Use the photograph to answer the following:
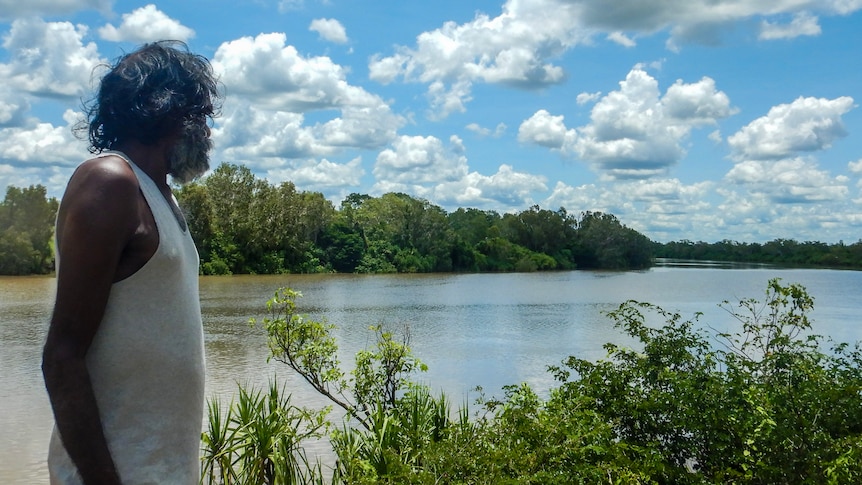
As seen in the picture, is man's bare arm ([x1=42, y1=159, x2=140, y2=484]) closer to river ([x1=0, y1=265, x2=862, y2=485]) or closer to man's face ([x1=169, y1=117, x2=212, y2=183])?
man's face ([x1=169, y1=117, x2=212, y2=183])

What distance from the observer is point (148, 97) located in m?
1.50

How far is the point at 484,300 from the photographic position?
38.2 m

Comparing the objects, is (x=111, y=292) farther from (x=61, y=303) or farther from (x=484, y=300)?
(x=484, y=300)

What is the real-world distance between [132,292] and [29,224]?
55.1 meters

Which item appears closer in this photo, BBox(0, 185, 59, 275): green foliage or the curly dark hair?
the curly dark hair

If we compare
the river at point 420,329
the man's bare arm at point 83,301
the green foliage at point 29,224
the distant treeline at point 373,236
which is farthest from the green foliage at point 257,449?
the green foliage at point 29,224

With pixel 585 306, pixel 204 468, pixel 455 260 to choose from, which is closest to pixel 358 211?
pixel 455 260

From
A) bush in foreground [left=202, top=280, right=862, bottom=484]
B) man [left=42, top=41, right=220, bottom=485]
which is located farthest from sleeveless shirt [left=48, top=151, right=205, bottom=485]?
bush in foreground [left=202, top=280, right=862, bottom=484]

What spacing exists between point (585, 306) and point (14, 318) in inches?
896

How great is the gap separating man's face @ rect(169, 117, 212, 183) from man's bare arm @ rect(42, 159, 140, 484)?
24cm

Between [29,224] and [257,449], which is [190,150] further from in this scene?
[29,224]

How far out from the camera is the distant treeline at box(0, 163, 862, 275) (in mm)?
50250

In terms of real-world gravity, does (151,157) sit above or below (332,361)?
above

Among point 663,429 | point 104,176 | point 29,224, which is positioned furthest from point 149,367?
point 29,224
